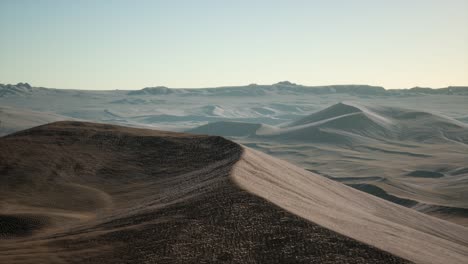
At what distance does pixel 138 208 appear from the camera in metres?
26.5

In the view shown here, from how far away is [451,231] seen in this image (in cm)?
3800

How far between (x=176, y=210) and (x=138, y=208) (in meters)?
4.57

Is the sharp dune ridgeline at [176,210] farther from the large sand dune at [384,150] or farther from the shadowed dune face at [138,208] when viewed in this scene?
the large sand dune at [384,150]

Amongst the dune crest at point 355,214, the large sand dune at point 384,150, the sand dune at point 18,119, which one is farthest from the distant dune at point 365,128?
the dune crest at point 355,214

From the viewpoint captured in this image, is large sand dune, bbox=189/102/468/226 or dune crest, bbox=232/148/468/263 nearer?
dune crest, bbox=232/148/468/263

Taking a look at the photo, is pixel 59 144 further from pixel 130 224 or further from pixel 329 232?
pixel 329 232

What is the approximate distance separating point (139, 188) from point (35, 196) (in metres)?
6.37

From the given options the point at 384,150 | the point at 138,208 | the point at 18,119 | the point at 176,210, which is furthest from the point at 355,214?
the point at 18,119

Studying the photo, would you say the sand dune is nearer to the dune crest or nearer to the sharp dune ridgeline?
the sharp dune ridgeline

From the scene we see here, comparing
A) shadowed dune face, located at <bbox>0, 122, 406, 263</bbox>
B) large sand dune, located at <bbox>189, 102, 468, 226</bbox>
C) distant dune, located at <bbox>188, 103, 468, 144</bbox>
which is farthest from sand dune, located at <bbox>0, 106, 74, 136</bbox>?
shadowed dune face, located at <bbox>0, 122, 406, 263</bbox>

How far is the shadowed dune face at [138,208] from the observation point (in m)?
17.5

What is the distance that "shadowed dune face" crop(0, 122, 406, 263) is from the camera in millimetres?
17547

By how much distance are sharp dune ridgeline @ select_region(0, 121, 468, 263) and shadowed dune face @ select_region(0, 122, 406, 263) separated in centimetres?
7

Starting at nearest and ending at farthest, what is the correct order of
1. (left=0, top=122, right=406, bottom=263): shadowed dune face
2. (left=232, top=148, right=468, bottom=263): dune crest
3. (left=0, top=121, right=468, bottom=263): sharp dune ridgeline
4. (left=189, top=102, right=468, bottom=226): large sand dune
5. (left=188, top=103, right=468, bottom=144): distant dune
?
(left=0, top=122, right=406, bottom=263): shadowed dune face, (left=0, top=121, right=468, bottom=263): sharp dune ridgeline, (left=232, top=148, right=468, bottom=263): dune crest, (left=189, top=102, right=468, bottom=226): large sand dune, (left=188, top=103, right=468, bottom=144): distant dune
